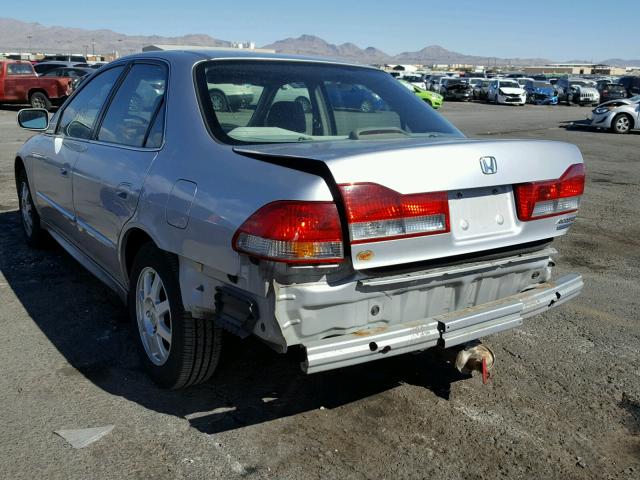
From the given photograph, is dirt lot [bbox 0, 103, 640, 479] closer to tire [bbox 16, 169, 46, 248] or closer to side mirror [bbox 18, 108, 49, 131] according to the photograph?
tire [bbox 16, 169, 46, 248]

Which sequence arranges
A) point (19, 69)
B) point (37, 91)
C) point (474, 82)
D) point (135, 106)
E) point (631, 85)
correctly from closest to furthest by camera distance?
1. point (135, 106)
2. point (37, 91)
3. point (19, 69)
4. point (631, 85)
5. point (474, 82)

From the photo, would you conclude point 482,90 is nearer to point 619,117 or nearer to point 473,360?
point 619,117

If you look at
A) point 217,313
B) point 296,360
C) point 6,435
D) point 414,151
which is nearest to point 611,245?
point 296,360

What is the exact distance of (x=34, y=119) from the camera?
18.5ft

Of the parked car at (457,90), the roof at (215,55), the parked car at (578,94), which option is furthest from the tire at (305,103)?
the parked car at (457,90)

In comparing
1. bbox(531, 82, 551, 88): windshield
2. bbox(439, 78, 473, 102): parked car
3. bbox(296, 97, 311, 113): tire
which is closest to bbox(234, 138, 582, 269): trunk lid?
bbox(296, 97, 311, 113): tire

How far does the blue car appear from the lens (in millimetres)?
40844

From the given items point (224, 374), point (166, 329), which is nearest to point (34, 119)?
point (166, 329)

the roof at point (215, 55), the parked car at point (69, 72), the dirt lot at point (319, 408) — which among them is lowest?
the parked car at point (69, 72)

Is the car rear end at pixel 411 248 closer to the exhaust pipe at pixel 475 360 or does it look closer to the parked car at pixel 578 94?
the exhaust pipe at pixel 475 360

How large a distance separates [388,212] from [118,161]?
1.82 m

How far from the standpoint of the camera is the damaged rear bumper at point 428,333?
2.70 m

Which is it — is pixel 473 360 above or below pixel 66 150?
below

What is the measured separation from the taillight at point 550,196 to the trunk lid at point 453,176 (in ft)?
0.12
